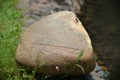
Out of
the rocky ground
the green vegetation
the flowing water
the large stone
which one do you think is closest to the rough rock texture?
the rocky ground

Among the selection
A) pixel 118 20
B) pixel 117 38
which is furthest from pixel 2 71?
pixel 118 20

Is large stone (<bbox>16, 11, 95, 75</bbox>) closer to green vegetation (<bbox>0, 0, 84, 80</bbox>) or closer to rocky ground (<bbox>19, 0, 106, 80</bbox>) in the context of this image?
green vegetation (<bbox>0, 0, 84, 80</bbox>)

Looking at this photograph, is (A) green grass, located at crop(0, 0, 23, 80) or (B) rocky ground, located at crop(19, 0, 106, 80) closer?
(A) green grass, located at crop(0, 0, 23, 80)

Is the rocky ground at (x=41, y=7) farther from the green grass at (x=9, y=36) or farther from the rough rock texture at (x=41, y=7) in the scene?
the green grass at (x=9, y=36)

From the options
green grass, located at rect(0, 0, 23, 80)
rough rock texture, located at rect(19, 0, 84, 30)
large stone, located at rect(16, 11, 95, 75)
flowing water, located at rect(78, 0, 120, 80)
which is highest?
large stone, located at rect(16, 11, 95, 75)

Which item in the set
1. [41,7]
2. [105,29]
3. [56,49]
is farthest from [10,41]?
[105,29]

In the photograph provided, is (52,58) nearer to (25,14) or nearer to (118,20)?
(25,14)
